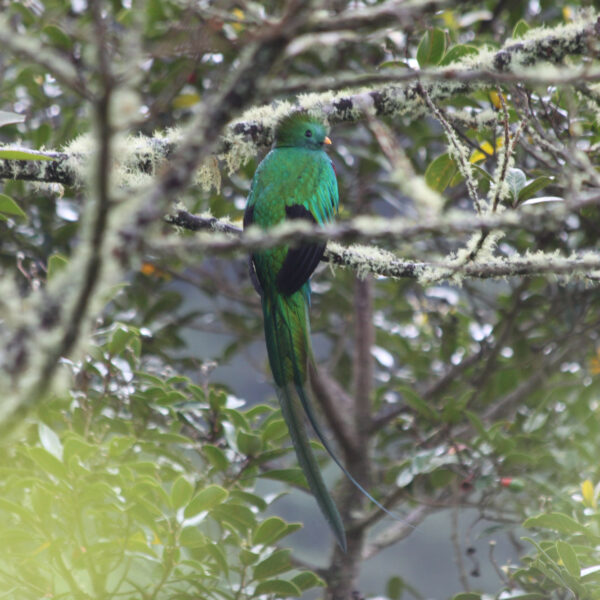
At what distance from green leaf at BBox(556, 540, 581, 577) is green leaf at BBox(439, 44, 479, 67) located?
1.21 m

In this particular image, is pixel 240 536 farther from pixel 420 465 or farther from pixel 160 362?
pixel 160 362

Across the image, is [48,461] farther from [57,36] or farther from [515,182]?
[57,36]

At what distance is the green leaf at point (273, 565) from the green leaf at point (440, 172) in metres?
1.01

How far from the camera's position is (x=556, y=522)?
169 centimetres

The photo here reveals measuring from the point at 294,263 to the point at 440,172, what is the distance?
0.48 meters

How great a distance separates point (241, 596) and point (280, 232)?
49.3 inches

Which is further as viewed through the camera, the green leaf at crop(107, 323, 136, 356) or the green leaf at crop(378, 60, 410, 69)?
the green leaf at crop(378, 60, 410, 69)

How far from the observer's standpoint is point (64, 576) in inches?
57.4

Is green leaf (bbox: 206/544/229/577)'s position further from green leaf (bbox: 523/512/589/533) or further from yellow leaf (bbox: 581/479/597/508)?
yellow leaf (bbox: 581/479/597/508)

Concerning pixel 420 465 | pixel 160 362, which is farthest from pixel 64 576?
pixel 160 362

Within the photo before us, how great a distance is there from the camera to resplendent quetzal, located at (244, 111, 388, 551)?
173 centimetres

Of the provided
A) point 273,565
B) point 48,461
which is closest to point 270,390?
point 273,565

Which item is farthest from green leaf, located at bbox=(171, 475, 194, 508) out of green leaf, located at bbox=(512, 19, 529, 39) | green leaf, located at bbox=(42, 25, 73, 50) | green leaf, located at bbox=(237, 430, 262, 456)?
green leaf, located at bbox=(42, 25, 73, 50)

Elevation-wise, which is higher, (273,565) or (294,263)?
(294,263)
